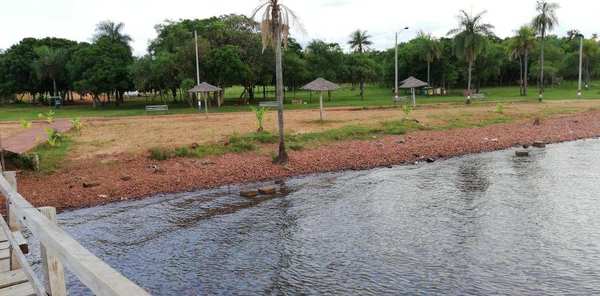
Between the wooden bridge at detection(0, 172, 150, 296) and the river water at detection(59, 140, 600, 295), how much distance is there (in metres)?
3.94

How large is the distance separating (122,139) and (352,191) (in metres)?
13.9

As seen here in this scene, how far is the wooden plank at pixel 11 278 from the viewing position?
539 centimetres

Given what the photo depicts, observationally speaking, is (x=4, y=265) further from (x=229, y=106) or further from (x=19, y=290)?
(x=229, y=106)

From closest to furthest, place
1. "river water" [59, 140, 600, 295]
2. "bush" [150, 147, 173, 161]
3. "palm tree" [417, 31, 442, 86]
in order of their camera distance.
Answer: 1. "river water" [59, 140, 600, 295]
2. "bush" [150, 147, 173, 161]
3. "palm tree" [417, 31, 442, 86]

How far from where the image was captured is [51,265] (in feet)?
13.9

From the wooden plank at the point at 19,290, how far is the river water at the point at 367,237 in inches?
159

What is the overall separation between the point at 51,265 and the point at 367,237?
8.72 meters

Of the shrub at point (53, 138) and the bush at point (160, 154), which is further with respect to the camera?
the shrub at point (53, 138)

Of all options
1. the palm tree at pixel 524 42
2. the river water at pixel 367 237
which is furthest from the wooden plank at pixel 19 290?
the palm tree at pixel 524 42

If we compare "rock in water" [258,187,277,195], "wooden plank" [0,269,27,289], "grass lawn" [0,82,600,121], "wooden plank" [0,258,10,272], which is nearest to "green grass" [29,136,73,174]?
"rock in water" [258,187,277,195]

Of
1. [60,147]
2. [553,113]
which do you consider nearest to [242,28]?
[553,113]

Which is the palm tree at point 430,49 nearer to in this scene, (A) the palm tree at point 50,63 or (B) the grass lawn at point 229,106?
(B) the grass lawn at point 229,106

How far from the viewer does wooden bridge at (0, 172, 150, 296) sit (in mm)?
2812

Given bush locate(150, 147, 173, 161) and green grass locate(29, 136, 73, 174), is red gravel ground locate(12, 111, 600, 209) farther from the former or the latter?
green grass locate(29, 136, 73, 174)
